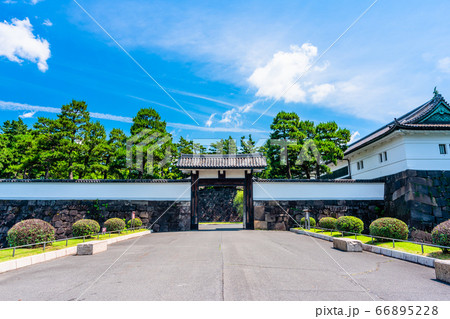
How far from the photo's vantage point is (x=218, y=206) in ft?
115

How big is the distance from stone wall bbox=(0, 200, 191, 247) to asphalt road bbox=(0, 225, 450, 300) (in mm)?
9750

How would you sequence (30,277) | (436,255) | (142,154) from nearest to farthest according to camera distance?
(30,277), (436,255), (142,154)

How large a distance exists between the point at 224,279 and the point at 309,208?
1438 cm

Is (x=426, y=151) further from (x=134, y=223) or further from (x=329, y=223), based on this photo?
(x=134, y=223)

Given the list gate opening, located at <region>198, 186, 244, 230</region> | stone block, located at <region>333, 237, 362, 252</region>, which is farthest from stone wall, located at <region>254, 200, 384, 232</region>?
gate opening, located at <region>198, 186, 244, 230</region>

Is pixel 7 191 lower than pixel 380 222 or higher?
higher

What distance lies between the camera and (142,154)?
20969 mm

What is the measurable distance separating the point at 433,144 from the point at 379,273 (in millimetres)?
14085

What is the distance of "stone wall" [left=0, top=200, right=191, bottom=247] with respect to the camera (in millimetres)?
16812

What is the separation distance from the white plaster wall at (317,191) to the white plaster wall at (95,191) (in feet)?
17.9

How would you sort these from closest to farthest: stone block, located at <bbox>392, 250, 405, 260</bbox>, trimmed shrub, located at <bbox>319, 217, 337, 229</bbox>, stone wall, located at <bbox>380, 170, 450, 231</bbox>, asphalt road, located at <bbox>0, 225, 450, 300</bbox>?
asphalt road, located at <bbox>0, 225, 450, 300</bbox> → stone block, located at <bbox>392, 250, 405, 260</bbox> → trimmed shrub, located at <bbox>319, 217, 337, 229</bbox> → stone wall, located at <bbox>380, 170, 450, 231</bbox>

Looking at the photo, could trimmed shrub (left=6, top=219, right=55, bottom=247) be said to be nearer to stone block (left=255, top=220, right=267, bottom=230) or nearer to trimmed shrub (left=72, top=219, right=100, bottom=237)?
trimmed shrub (left=72, top=219, right=100, bottom=237)

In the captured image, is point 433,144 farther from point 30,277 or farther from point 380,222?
point 30,277

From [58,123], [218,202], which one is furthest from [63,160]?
[218,202]
